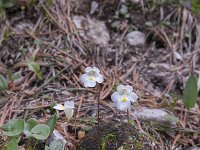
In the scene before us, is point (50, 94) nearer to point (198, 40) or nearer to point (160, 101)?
point (160, 101)

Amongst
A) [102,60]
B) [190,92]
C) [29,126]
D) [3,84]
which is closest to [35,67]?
[3,84]

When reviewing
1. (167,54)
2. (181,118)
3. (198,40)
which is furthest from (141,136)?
(198,40)

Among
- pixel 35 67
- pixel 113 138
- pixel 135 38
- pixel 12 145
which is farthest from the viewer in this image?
pixel 135 38

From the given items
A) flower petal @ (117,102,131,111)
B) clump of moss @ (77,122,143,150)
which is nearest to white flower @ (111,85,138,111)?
flower petal @ (117,102,131,111)

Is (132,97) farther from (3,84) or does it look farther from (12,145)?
(3,84)

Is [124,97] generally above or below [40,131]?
above

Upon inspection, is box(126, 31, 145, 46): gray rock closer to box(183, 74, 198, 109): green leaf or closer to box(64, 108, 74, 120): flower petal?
box(183, 74, 198, 109): green leaf
